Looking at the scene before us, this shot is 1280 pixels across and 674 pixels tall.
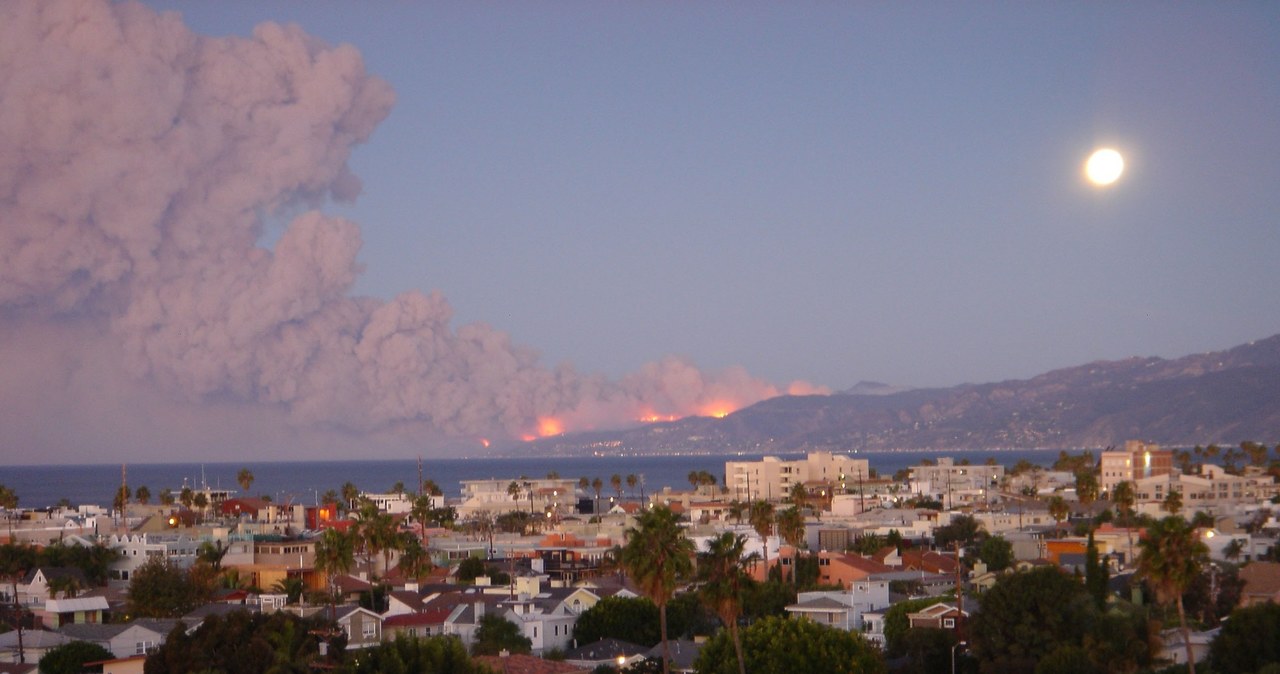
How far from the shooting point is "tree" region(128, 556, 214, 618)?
52.2 m

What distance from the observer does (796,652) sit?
3897 cm

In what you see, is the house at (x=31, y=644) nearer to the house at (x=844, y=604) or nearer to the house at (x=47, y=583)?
the house at (x=47, y=583)

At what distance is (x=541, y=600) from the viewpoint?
4978 centimetres

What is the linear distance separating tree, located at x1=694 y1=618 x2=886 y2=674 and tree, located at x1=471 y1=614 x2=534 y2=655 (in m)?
6.53

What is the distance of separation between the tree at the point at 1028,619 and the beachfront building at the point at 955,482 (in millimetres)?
70663

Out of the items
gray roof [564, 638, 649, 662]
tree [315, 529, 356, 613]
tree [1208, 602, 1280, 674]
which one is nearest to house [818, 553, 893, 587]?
gray roof [564, 638, 649, 662]

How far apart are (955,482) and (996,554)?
7251cm

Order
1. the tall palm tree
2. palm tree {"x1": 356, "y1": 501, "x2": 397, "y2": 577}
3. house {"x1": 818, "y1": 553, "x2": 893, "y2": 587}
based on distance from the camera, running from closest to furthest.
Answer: the tall palm tree
palm tree {"x1": 356, "y1": 501, "x2": 397, "y2": 577}
house {"x1": 818, "y1": 553, "x2": 893, "y2": 587}

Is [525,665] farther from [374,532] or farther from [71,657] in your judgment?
[374,532]

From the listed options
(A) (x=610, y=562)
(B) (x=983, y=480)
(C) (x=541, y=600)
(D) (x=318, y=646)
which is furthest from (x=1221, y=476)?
(D) (x=318, y=646)

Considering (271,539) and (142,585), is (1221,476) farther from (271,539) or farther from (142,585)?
(142,585)

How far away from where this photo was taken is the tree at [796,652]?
3872 centimetres

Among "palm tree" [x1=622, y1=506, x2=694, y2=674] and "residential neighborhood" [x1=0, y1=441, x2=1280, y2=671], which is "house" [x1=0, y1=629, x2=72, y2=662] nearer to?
"residential neighborhood" [x1=0, y1=441, x2=1280, y2=671]

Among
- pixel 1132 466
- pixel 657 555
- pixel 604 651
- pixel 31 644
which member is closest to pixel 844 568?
pixel 604 651
